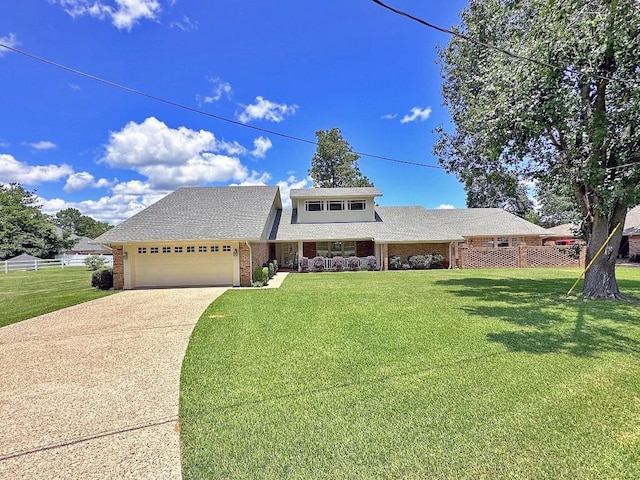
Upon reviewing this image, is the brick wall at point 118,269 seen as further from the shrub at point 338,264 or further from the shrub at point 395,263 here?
the shrub at point 395,263

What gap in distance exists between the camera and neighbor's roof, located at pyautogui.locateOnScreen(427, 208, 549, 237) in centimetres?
2478

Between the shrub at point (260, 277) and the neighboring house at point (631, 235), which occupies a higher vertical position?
the neighboring house at point (631, 235)

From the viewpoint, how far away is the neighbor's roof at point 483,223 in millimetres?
24781

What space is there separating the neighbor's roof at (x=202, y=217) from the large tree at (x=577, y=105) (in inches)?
398

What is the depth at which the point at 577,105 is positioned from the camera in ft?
32.1

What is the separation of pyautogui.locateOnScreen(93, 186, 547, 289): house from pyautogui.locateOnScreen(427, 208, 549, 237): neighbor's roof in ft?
0.23

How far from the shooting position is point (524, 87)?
9273mm

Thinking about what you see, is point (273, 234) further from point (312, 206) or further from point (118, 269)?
point (118, 269)

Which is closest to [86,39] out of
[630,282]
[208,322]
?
[208,322]

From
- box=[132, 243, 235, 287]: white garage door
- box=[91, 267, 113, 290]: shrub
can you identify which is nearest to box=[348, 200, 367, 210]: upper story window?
box=[132, 243, 235, 287]: white garage door

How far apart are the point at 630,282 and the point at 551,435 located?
15.2 metres

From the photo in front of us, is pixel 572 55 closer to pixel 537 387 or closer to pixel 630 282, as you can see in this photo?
pixel 537 387

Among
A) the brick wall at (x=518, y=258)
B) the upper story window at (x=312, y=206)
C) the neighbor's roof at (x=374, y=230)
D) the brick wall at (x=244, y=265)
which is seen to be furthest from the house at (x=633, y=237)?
the brick wall at (x=244, y=265)

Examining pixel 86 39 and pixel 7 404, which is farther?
pixel 86 39
